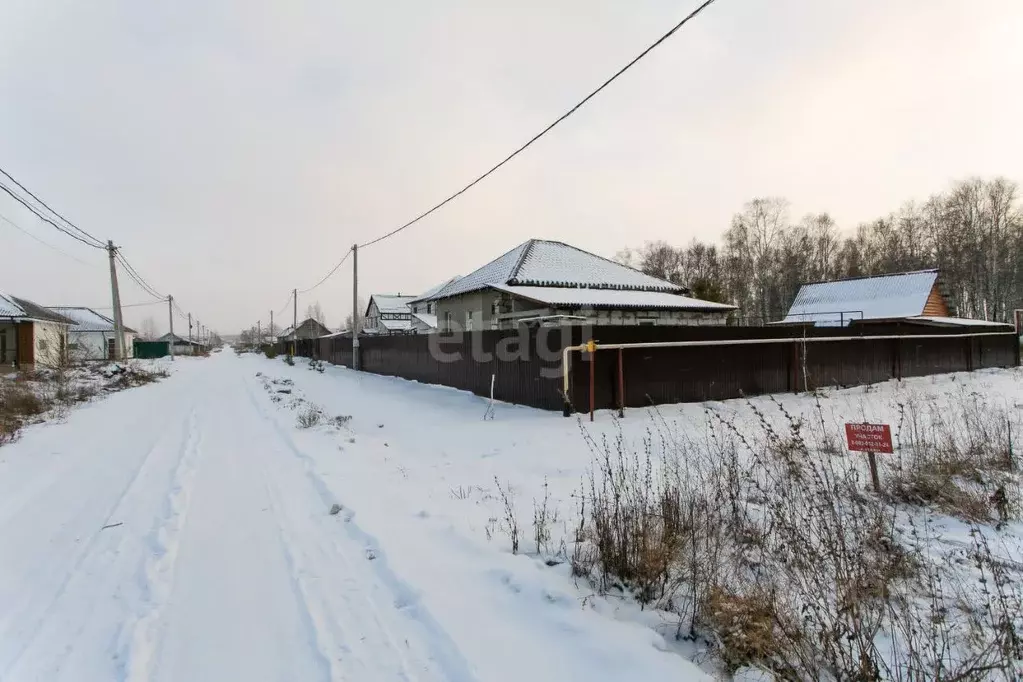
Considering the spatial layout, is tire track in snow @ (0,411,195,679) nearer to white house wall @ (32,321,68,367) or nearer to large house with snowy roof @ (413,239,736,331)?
large house with snowy roof @ (413,239,736,331)

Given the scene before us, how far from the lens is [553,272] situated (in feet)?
69.1

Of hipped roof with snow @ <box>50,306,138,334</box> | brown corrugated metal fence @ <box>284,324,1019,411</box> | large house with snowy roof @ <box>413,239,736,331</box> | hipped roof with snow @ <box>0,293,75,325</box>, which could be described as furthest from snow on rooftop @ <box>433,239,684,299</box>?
hipped roof with snow @ <box>50,306,138,334</box>

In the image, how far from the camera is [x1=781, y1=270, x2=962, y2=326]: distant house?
2894 centimetres

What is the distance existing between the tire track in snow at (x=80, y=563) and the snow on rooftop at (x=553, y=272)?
15.3m

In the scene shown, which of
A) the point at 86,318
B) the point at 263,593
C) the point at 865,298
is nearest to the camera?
the point at 263,593

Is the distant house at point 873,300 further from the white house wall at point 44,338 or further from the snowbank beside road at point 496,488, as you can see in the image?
the white house wall at point 44,338

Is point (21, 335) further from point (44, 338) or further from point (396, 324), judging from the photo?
point (396, 324)

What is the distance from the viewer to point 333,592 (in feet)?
10.1

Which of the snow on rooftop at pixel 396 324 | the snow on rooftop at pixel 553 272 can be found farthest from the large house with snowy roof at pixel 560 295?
the snow on rooftop at pixel 396 324

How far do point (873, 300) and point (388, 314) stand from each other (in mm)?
42137

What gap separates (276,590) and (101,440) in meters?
7.15

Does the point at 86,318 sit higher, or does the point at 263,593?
the point at 86,318

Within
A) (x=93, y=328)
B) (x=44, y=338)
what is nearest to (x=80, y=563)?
(x=44, y=338)

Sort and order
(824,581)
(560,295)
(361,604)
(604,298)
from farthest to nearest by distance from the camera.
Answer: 1. (604,298)
2. (560,295)
3. (361,604)
4. (824,581)
